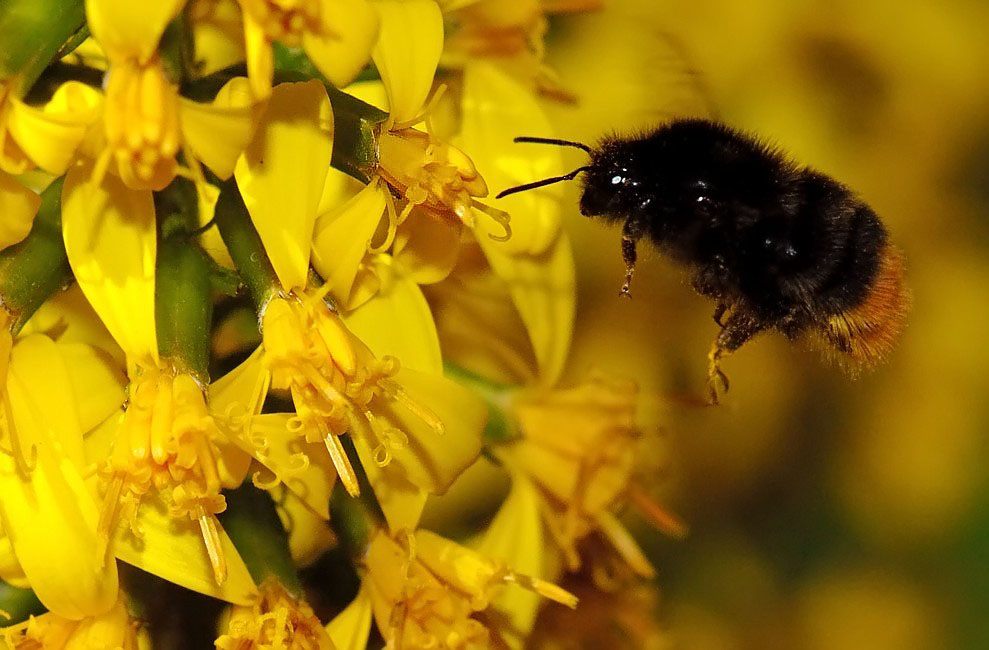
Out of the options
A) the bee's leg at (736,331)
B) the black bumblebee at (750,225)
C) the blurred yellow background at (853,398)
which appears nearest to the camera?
the black bumblebee at (750,225)

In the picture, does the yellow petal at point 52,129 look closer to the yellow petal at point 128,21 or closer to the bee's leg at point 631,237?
the yellow petal at point 128,21

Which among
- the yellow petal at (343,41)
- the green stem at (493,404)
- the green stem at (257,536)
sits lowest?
the green stem at (493,404)

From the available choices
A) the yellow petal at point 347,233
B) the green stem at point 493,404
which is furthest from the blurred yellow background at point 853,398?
the yellow petal at point 347,233

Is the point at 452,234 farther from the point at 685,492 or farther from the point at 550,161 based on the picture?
the point at 685,492

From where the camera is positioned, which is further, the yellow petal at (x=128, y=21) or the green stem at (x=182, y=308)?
the green stem at (x=182, y=308)

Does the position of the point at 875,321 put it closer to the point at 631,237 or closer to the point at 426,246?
the point at 631,237

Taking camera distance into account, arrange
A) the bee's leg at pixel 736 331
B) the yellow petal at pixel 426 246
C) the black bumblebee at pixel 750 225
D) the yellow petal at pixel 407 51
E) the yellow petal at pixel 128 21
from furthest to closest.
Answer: the bee's leg at pixel 736 331 < the black bumblebee at pixel 750 225 < the yellow petal at pixel 426 246 < the yellow petal at pixel 407 51 < the yellow petal at pixel 128 21
